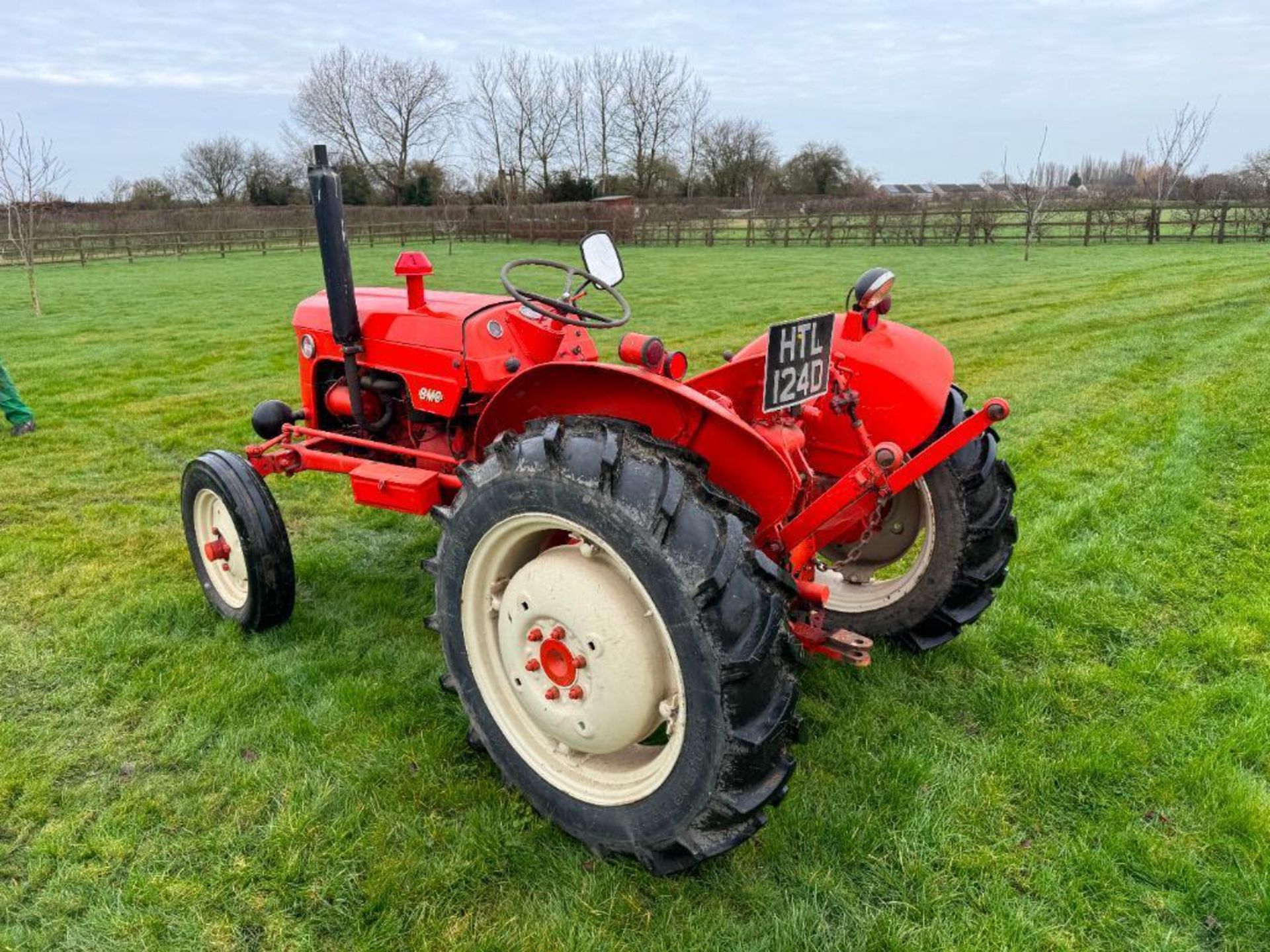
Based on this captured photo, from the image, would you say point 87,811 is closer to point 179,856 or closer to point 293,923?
point 179,856

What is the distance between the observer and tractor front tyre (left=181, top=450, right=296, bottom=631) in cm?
297

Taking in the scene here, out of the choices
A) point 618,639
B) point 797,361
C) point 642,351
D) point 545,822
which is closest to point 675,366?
point 642,351

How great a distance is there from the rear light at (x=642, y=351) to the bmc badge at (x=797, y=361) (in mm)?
277

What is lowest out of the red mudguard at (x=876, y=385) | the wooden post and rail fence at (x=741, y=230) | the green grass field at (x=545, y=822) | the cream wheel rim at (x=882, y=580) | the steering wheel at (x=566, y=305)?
the green grass field at (x=545, y=822)

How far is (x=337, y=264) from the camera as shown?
293 centimetres

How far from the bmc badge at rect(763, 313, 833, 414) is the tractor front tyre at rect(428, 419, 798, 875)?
0.31 metres

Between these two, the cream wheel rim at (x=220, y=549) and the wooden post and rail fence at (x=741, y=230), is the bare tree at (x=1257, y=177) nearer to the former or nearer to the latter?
the wooden post and rail fence at (x=741, y=230)

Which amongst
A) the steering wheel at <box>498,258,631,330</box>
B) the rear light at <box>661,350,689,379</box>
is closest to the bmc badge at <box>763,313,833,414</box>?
the rear light at <box>661,350,689,379</box>

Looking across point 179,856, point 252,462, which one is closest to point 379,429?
point 252,462

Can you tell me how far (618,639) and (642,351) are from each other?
0.71 m

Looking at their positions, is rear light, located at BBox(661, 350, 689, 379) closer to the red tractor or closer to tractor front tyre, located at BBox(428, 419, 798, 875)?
the red tractor

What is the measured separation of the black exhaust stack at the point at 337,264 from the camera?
2.82m

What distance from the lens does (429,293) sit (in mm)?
3512

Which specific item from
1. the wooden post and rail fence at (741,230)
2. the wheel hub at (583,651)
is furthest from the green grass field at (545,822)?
the wooden post and rail fence at (741,230)
